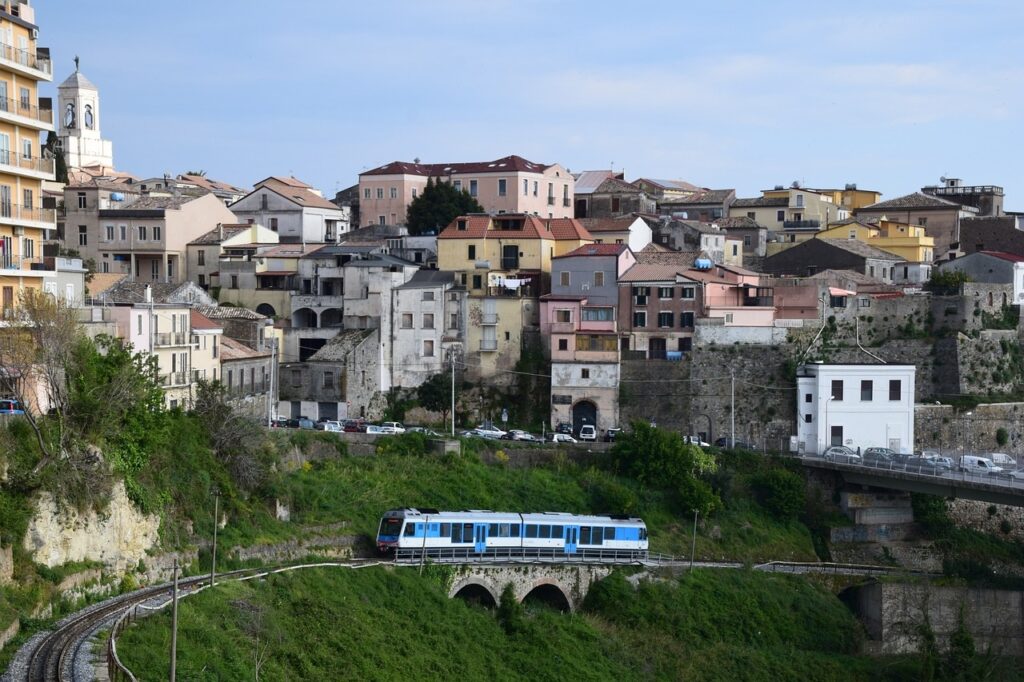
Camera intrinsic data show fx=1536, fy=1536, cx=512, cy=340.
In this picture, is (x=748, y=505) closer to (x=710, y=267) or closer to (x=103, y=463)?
(x=710, y=267)

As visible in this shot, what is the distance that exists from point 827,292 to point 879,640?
17771mm

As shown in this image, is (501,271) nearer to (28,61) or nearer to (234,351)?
(234,351)

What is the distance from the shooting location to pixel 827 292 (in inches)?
2662

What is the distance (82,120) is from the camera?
118m

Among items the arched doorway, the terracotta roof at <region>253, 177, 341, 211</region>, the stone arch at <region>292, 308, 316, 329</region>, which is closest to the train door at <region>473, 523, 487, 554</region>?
the arched doorway

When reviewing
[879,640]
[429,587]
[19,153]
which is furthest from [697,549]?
[19,153]

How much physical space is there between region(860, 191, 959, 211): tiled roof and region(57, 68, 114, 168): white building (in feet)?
191

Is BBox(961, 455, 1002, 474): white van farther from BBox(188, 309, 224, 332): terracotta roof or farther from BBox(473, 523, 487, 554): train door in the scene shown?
BBox(188, 309, 224, 332): terracotta roof

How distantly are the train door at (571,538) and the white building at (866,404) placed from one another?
14855 mm

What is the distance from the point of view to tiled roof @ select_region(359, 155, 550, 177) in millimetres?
84500

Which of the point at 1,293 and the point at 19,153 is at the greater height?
the point at 19,153

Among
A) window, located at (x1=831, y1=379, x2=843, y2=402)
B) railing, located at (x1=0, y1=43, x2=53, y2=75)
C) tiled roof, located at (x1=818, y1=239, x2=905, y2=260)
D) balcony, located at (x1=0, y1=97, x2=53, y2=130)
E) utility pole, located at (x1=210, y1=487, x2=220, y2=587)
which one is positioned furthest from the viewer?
tiled roof, located at (x1=818, y1=239, x2=905, y2=260)

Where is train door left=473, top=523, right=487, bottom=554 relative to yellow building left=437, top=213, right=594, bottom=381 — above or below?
below

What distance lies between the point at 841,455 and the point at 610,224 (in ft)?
68.2
